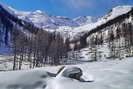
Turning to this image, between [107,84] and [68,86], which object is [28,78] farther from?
[107,84]

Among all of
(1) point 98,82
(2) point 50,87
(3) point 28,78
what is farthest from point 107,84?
(3) point 28,78

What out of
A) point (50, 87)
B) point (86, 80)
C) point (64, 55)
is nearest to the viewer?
point (50, 87)

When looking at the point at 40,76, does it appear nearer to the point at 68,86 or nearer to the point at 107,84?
the point at 68,86

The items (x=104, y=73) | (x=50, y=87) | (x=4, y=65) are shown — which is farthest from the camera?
(x=4, y=65)

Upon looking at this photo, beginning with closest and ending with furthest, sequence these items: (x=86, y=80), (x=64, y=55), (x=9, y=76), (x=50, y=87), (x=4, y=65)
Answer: (x=50, y=87)
(x=9, y=76)
(x=86, y=80)
(x=4, y=65)
(x=64, y=55)

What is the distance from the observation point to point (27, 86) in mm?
10438

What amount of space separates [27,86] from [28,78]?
1.34ft

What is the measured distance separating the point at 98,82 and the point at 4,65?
318ft

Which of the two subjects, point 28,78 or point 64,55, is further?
point 64,55

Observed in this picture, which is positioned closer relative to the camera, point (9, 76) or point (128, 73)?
point (9, 76)

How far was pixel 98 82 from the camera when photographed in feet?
36.8

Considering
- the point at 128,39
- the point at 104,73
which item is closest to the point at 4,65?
the point at 128,39

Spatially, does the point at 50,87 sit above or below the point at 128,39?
below

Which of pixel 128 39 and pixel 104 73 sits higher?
pixel 128 39
